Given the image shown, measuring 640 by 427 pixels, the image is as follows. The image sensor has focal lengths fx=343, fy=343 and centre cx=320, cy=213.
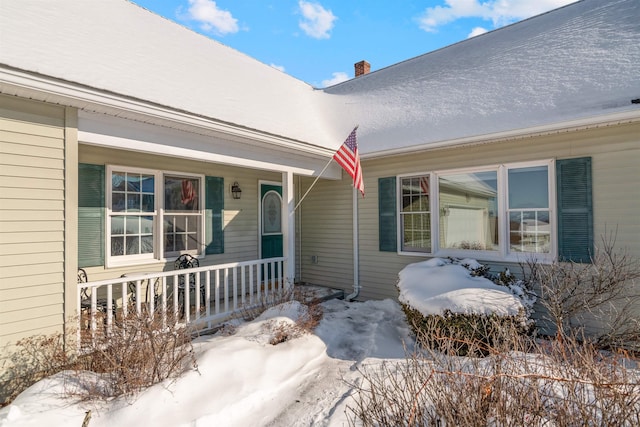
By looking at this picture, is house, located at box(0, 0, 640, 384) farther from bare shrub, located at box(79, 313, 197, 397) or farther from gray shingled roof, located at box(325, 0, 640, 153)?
bare shrub, located at box(79, 313, 197, 397)

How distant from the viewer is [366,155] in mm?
6902

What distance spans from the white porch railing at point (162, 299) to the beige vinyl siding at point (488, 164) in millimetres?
1890

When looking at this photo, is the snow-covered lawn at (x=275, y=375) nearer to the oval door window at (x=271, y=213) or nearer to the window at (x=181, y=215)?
the window at (x=181, y=215)

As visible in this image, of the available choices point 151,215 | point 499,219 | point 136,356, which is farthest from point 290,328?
point 499,219

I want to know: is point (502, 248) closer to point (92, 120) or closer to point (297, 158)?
point (297, 158)

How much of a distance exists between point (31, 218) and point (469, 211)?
20.9ft

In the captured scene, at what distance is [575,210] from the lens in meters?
5.09

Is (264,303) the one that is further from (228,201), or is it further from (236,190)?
(236,190)

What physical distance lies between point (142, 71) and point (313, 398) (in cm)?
516

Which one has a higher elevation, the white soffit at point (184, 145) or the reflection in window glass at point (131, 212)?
the white soffit at point (184, 145)

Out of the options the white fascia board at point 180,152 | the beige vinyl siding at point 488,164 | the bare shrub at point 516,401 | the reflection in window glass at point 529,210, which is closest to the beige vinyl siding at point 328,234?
the beige vinyl siding at point 488,164

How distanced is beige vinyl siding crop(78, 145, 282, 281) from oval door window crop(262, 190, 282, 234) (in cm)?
31

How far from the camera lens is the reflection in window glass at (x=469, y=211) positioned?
5992 millimetres

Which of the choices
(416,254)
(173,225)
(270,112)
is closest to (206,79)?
(270,112)
